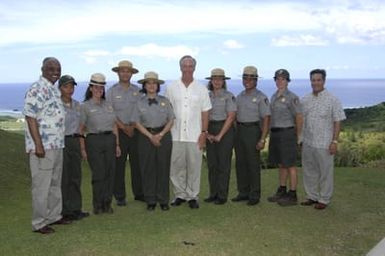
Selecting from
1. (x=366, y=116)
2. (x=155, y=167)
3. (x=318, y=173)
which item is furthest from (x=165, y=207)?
(x=366, y=116)

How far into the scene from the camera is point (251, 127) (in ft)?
27.5

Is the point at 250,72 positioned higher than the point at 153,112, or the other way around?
the point at 250,72

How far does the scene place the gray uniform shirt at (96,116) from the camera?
297 inches

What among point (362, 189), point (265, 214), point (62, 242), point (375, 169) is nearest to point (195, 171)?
point (265, 214)

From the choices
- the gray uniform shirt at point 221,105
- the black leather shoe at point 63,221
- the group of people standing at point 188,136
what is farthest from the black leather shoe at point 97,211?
the gray uniform shirt at point 221,105

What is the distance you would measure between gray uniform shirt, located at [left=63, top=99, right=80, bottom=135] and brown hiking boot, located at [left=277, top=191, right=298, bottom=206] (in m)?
3.46

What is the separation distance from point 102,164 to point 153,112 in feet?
3.47

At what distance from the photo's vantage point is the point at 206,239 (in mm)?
6727

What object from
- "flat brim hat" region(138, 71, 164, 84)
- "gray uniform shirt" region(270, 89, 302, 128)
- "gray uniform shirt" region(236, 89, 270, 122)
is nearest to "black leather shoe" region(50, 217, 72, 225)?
"flat brim hat" region(138, 71, 164, 84)

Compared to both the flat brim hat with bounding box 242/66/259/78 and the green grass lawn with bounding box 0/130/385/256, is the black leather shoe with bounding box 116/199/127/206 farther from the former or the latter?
the flat brim hat with bounding box 242/66/259/78

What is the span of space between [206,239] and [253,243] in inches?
23.3

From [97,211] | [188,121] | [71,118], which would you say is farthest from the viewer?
[188,121]

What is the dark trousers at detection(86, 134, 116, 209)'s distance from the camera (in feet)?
25.0

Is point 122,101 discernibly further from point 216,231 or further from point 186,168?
point 216,231
